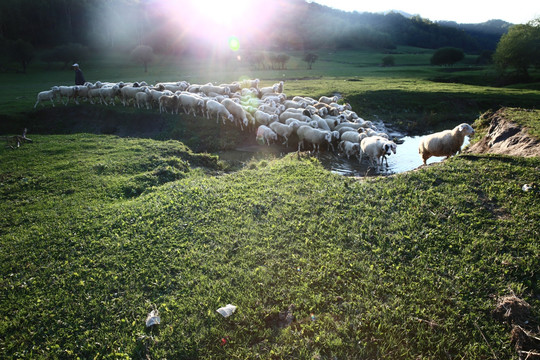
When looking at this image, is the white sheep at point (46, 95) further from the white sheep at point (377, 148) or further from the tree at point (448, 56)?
the tree at point (448, 56)

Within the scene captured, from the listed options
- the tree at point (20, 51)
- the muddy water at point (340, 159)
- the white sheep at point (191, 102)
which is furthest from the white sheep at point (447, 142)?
the tree at point (20, 51)

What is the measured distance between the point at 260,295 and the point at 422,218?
482cm

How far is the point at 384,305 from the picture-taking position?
5801 millimetres

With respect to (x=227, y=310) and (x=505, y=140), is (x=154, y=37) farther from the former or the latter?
(x=227, y=310)

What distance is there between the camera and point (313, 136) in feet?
57.1

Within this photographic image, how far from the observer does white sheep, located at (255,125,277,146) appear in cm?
1875

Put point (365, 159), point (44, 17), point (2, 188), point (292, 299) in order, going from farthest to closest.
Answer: point (44, 17) → point (365, 159) → point (2, 188) → point (292, 299)

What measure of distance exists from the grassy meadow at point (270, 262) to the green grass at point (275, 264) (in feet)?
0.10

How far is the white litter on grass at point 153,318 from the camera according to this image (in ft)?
18.6

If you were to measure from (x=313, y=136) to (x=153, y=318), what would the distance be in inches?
537

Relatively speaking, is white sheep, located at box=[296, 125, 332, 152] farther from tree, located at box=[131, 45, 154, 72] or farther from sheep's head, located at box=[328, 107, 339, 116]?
tree, located at box=[131, 45, 154, 72]

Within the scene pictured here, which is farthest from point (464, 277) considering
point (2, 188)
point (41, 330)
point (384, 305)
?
point (2, 188)

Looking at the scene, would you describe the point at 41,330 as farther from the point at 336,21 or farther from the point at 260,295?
the point at 336,21

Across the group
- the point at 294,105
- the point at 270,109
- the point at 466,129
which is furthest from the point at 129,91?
the point at 466,129
